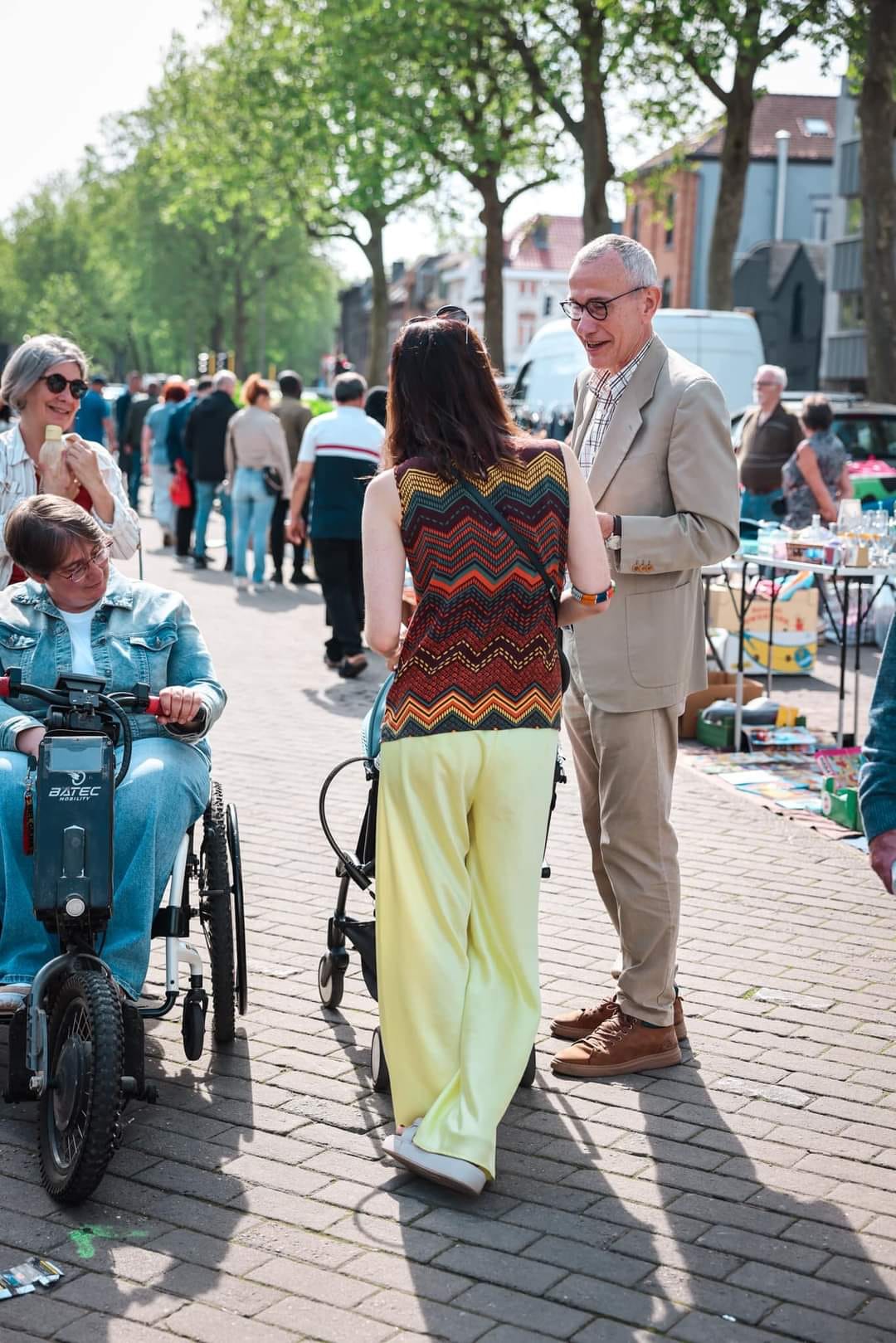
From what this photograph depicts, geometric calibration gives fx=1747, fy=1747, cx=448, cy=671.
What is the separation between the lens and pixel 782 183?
62812 millimetres

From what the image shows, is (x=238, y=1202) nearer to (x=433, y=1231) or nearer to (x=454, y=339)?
(x=433, y=1231)

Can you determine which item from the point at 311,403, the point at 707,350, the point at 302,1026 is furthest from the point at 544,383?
the point at 302,1026

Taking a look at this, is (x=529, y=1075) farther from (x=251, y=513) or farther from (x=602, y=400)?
(x=251, y=513)

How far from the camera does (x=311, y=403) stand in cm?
3431

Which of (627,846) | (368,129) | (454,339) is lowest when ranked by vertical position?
(627,846)

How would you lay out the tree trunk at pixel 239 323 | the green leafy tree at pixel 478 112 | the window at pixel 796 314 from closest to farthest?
the green leafy tree at pixel 478 112 → the window at pixel 796 314 → the tree trunk at pixel 239 323

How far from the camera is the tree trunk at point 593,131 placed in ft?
82.0

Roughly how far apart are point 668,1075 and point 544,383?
1935cm

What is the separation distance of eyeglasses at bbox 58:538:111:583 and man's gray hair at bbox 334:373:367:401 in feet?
23.4

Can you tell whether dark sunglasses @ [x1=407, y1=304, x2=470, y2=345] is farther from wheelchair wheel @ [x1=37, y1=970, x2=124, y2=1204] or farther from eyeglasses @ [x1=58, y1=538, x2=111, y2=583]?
wheelchair wheel @ [x1=37, y1=970, x2=124, y2=1204]

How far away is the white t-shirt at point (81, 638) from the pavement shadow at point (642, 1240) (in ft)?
5.27

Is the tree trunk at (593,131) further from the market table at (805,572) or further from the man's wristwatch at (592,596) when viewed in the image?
the man's wristwatch at (592,596)

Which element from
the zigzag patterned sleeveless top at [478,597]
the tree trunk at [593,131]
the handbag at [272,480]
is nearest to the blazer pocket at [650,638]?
the zigzag patterned sleeveless top at [478,597]

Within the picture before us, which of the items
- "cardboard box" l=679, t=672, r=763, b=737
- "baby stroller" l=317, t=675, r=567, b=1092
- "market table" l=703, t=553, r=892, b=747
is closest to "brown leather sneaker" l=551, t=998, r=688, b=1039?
"baby stroller" l=317, t=675, r=567, b=1092
